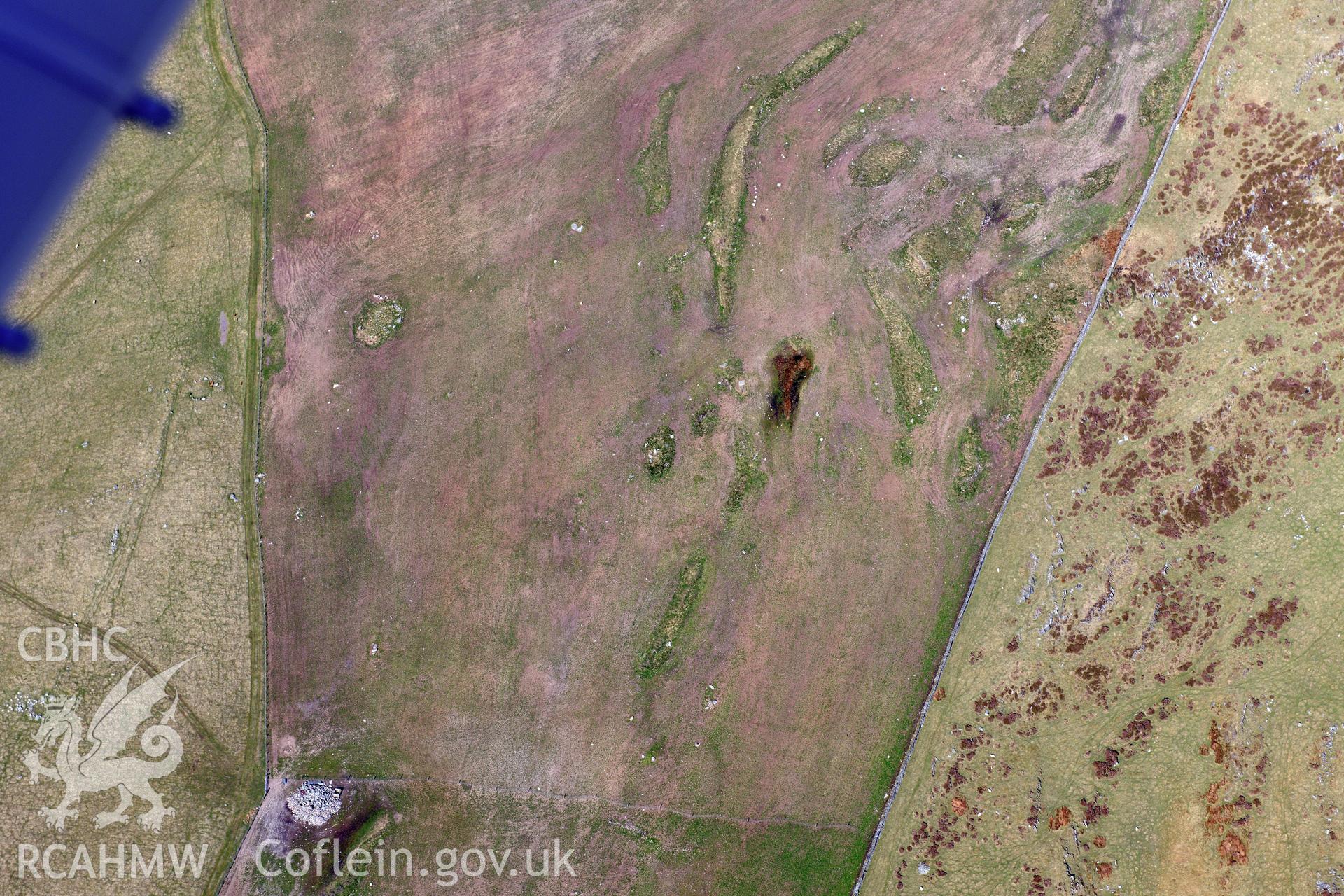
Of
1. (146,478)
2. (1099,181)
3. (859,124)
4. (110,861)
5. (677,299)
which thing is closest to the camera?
(110,861)

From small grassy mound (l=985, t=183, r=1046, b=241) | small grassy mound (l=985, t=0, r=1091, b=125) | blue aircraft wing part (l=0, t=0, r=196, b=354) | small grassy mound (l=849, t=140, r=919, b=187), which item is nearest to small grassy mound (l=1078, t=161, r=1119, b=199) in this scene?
small grassy mound (l=985, t=183, r=1046, b=241)

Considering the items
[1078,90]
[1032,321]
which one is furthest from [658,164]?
[1078,90]

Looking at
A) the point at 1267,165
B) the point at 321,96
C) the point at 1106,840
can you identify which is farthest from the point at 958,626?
the point at 321,96

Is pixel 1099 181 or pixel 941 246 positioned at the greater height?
pixel 1099 181

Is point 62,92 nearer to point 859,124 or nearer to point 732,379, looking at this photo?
point 732,379

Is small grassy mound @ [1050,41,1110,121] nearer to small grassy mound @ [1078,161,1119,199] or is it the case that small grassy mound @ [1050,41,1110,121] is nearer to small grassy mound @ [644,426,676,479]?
small grassy mound @ [1078,161,1119,199]

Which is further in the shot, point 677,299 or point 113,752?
point 677,299

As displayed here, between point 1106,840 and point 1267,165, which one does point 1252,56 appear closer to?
point 1267,165
